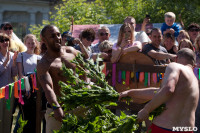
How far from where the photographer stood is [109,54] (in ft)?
→ 22.4

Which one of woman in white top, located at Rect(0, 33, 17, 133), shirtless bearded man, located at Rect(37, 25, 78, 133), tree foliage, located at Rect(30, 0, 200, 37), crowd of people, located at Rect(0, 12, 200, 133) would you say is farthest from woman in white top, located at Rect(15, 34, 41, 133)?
tree foliage, located at Rect(30, 0, 200, 37)

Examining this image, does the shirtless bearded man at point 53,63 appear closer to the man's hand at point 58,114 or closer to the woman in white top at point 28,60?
the man's hand at point 58,114

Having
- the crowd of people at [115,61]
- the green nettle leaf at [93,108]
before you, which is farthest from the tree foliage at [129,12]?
the green nettle leaf at [93,108]

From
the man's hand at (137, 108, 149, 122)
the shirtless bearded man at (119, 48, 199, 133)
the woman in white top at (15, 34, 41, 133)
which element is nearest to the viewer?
the man's hand at (137, 108, 149, 122)

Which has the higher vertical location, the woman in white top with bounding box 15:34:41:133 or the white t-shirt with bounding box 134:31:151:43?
the white t-shirt with bounding box 134:31:151:43

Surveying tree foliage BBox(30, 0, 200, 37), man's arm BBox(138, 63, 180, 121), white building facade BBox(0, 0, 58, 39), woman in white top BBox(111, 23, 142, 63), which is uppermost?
white building facade BBox(0, 0, 58, 39)

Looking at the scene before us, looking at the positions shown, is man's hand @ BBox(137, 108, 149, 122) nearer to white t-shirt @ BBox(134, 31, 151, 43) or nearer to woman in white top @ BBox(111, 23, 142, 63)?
woman in white top @ BBox(111, 23, 142, 63)

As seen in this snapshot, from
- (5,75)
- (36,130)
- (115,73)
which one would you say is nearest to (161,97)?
(115,73)

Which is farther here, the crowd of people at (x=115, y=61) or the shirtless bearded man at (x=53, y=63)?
the shirtless bearded man at (x=53, y=63)

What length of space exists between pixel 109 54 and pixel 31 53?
5.06 feet

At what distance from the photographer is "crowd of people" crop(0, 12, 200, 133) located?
3785 mm

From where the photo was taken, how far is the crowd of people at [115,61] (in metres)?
3.79

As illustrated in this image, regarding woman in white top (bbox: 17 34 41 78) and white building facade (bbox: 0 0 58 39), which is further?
white building facade (bbox: 0 0 58 39)

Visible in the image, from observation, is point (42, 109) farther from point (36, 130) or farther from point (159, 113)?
point (159, 113)
